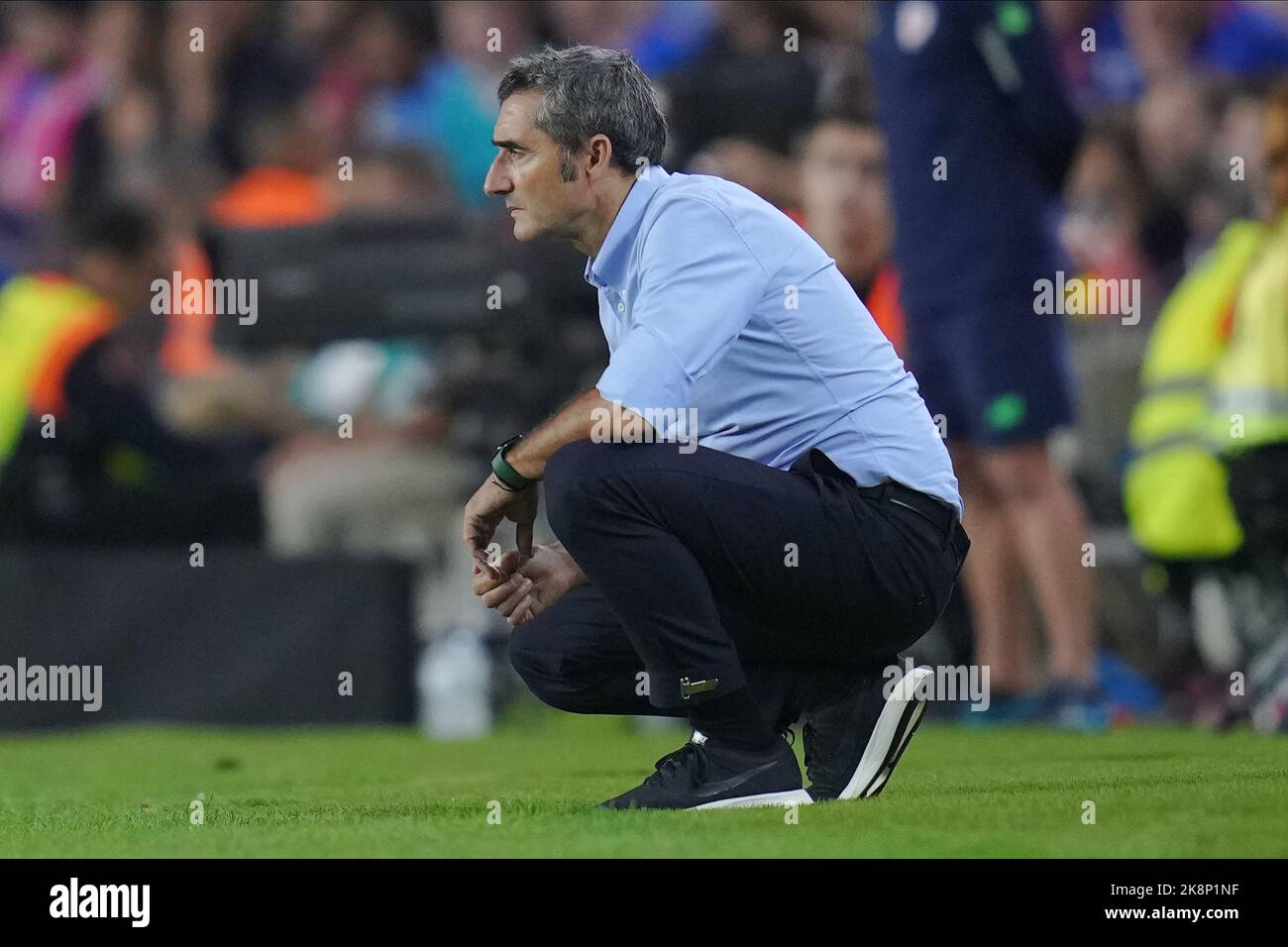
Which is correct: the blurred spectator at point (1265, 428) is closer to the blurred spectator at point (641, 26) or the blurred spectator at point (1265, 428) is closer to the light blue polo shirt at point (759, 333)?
the light blue polo shirt at point (759, 333)

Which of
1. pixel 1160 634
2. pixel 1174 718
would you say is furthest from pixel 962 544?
pixel 1160 634

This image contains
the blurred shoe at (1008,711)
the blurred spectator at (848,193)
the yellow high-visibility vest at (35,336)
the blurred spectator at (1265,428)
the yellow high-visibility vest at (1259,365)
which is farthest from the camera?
the yellow high-visibility vest at (35,336)

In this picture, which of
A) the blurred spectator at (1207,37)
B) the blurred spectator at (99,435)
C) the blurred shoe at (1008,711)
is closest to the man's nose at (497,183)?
the blurred shoe at (1008,711)

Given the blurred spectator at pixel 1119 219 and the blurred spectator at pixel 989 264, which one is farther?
the blurred spectator at pixel 1119 219

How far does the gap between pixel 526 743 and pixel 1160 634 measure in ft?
7.31

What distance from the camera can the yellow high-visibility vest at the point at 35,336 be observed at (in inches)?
332

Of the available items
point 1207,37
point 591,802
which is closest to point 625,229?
point 591,802

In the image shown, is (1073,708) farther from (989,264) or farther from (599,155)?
(599,155)

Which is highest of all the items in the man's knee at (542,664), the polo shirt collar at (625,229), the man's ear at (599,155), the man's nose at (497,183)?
the man's ear at (599,155)

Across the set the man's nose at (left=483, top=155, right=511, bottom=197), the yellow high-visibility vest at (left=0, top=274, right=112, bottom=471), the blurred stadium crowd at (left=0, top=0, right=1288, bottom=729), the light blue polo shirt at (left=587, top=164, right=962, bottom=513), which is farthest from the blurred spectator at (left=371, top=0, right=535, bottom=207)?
the light blue polo shirt at (left=587, top=164, right=962, bottom=513)

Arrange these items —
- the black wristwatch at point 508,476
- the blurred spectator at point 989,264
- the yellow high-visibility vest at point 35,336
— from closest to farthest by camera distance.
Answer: the black wristwatch at point 508,476 < the blurred spectator at point 989,264 < the yellow high-visibility vest at point 35,336

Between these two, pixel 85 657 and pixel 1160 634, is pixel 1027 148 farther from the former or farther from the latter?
pixel 85 657

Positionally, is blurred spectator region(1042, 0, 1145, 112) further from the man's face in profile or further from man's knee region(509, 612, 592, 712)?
man's knee region(509, 612, 592, 712)

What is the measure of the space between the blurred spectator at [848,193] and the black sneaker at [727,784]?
372cm
